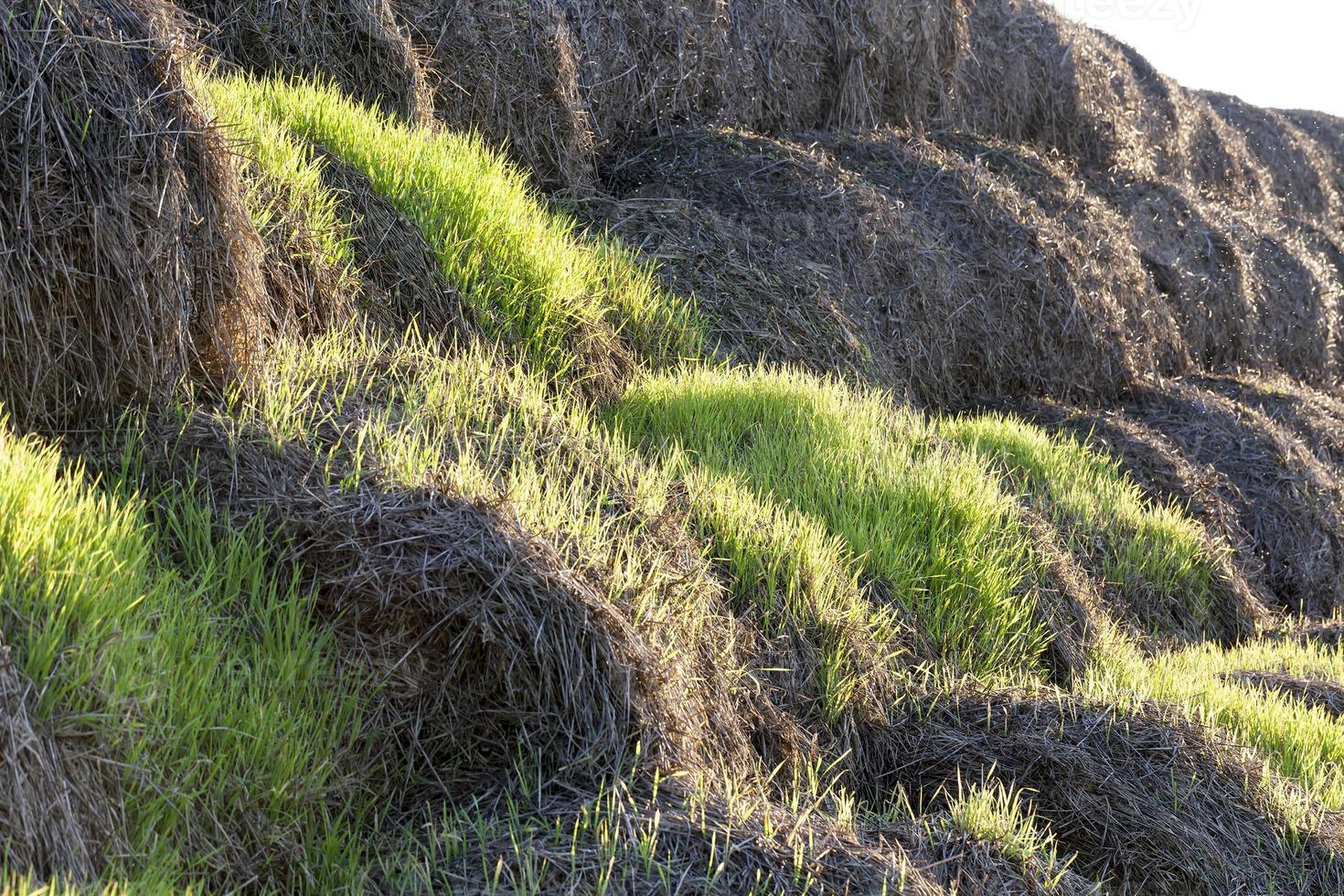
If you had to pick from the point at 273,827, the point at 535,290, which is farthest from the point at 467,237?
the point at 273,827

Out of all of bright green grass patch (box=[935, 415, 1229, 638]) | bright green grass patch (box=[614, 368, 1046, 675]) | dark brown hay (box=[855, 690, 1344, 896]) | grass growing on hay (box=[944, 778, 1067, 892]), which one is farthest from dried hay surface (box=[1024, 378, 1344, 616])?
grass growing on hay (box=[944, 778, 1067, 892])

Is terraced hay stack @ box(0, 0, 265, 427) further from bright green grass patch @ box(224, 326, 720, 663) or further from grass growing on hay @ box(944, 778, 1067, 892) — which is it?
grass growing on hay @ box(944, 778, 1067, 892)

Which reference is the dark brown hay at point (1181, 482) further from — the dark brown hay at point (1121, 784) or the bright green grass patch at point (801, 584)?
the bright green grass patch at point (801, 584)

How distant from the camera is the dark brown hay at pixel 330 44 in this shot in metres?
4.59

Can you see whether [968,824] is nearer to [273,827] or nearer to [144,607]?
[273,827]

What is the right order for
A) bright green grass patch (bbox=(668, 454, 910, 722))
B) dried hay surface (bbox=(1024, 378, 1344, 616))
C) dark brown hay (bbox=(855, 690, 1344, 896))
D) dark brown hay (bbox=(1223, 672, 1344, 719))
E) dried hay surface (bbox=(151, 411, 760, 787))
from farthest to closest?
dried hay surface (bbox=(1024, 378, 1344, 616)) < dark brown hay (bbox=(1223, 672, 1344, 719)) < bright green grass patch (bbox=(668, 454, 910, 722)) < dark brown hay (bbox=(855, 690, 1344, 896)) < dried hay surface (bbox=(151, 411, 760, 787))

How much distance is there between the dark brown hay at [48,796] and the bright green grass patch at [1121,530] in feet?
12.3

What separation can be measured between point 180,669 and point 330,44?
3.37 meters

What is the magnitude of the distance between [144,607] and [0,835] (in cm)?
55

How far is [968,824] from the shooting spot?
2.56m

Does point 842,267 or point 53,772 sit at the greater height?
point 842,267

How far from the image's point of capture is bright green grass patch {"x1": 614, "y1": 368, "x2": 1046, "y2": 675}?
3.61m

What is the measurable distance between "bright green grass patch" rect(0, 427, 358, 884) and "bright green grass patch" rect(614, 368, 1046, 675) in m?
1.64

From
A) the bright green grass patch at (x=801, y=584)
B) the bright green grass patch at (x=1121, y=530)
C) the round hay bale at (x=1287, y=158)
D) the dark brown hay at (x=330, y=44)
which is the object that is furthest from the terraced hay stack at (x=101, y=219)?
the round hay bale at (x=1287, y=158)
